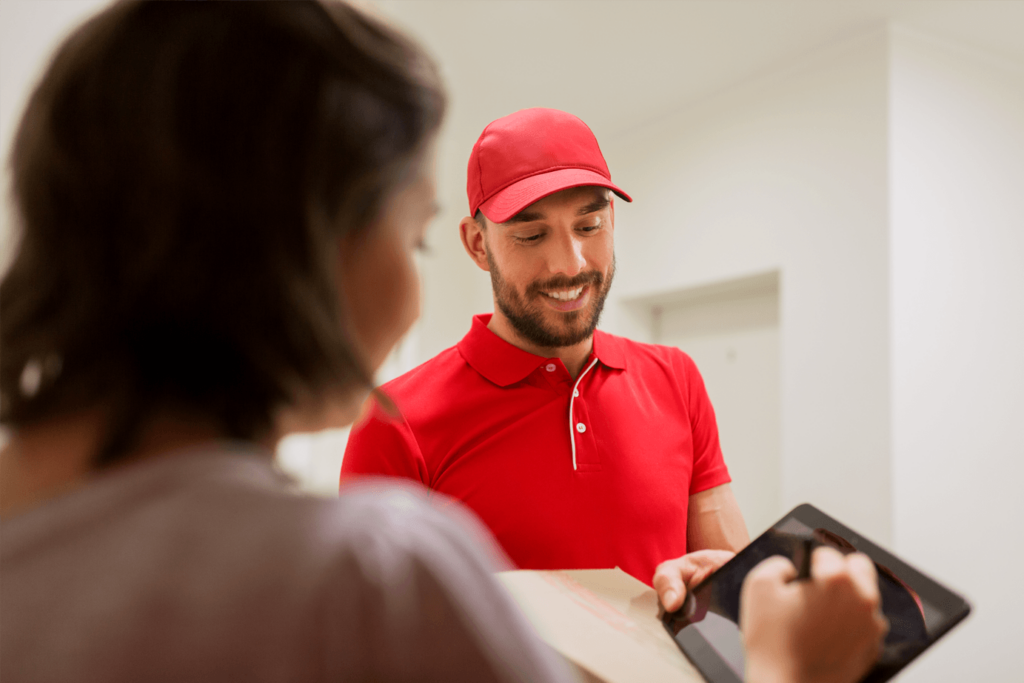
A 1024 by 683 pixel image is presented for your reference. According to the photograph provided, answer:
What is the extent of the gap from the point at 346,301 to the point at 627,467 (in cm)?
77

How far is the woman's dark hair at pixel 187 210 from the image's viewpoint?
12.3 inches

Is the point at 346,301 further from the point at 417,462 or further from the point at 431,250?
the point at 417,462

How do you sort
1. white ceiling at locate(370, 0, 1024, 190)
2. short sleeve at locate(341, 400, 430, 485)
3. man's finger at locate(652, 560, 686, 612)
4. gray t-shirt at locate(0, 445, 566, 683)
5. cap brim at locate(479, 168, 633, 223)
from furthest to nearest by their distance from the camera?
white ceiling at locate(370, 0, 1024, 190) → cap brim at locate(479, 168, 633, 223) → short sleeve at locate(341, 400, 430, 485) → man's finger at locate(652, 560, 686, 612) → gray t-shirt at locate(0, 445, 566, 683)

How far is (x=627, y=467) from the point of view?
3.49 feet

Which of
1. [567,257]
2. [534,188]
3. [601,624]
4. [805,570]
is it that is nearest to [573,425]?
[567,257]

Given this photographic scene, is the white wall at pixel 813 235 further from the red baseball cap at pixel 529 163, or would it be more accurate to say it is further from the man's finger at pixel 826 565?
the man's finger at pixel 826 565

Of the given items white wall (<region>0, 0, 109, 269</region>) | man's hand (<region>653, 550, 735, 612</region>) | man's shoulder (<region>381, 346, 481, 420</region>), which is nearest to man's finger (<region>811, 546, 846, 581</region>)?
man's hand (<region>653, 550, 735, 612</region>)

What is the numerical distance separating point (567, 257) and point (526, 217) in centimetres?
9

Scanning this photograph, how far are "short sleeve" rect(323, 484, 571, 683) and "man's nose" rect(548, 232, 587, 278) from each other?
2.72 feet

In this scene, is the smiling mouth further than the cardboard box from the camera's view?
Yes

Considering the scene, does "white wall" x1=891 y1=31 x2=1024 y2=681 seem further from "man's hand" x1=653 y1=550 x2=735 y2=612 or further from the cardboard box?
the cardboard box

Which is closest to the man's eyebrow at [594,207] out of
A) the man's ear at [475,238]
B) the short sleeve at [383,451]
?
the man's ear at [475,238]

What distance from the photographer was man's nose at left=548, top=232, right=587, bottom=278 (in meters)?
1.12

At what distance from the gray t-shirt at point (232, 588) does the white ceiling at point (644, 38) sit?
1988 millimetres
